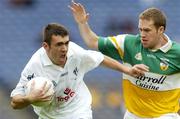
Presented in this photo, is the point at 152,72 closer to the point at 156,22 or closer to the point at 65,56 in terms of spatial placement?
the point at 156,22

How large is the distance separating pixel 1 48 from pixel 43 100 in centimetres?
599

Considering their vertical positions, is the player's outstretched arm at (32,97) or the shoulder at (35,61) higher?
the shoulder at (35,61)

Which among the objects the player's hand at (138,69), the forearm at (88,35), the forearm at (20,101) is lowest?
the forearm at (20,101)

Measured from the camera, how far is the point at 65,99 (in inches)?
224

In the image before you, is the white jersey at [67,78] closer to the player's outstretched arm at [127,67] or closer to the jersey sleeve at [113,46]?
the player's outstretched arm at [127,67]

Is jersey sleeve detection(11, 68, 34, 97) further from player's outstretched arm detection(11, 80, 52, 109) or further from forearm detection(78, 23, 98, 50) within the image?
forearm detection(78, 23, 98, 50)

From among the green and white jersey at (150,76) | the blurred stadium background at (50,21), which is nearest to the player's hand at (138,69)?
the green and white jersey at (150,76)

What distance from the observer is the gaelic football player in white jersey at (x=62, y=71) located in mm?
5422

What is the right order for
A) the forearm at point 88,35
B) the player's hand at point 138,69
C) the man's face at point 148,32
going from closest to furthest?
1. the player's hand at point 138,69
2. the man's face at point 148,32
3. the forearm at point 88,35

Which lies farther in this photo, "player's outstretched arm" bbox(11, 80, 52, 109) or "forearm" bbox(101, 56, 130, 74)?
"forearm" bbox(101, 56, 130, 74)

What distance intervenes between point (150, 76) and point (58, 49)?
3.41 ft

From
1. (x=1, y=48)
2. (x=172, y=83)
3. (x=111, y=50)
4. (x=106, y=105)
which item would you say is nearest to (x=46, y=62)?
(x=111, y=50)

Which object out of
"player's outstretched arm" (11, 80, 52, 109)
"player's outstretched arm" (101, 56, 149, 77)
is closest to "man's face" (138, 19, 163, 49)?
"player's outstretched arm" (101, 56, 149, 77)

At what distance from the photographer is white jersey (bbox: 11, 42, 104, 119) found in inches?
218
